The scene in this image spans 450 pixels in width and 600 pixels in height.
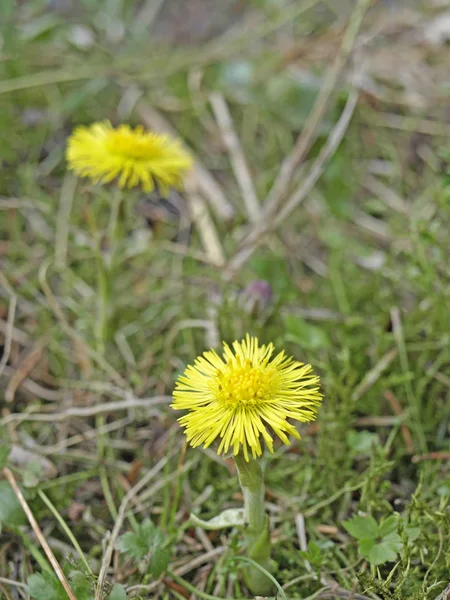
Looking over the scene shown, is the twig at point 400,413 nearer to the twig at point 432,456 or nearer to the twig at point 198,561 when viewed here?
the twig at point 432,456

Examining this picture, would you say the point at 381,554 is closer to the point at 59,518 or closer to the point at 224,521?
the point at 224,521

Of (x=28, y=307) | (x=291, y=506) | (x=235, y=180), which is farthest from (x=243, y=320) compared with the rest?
(x=235, y=180)

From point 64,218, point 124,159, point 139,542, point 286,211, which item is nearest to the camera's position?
point 139,542

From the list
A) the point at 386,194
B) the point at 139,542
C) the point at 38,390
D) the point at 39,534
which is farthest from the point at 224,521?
the point at 386,194

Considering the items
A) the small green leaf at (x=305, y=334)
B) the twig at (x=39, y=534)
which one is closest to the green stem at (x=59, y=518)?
the twig at (x=39, y=534)

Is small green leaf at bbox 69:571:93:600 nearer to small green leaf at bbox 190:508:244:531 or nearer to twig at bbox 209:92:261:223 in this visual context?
small green leaf at bbox 190:508:244:531
